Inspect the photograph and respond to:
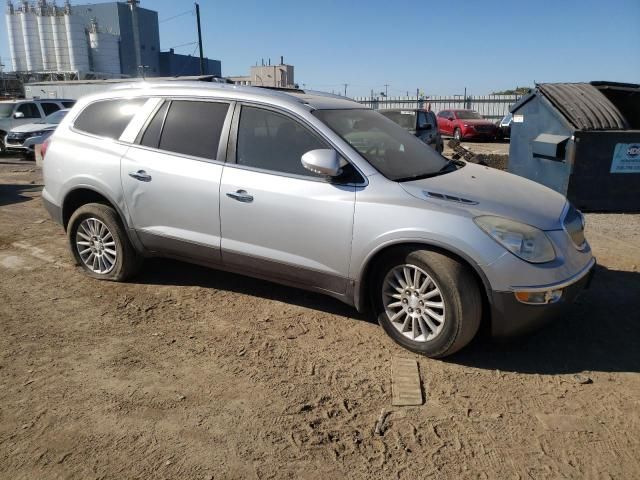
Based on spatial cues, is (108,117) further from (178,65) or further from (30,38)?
(178,65)

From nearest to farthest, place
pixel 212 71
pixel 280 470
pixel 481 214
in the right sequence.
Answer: pixel 280 470, pixel 481 214, pixel 212 71

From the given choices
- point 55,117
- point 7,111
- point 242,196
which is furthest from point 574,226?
point 7,111

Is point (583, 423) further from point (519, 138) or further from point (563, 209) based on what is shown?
point (519, 138)

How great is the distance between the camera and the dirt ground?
2482 mm

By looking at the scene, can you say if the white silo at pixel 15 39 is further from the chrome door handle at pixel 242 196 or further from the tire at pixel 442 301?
the tire at pixel 442 301

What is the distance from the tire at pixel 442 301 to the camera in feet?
10.5

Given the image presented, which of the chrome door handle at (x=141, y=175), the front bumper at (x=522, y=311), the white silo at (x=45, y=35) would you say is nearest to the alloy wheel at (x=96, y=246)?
the chrome door handle at (x=141, y=175)

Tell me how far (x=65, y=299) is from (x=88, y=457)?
7.46 ft

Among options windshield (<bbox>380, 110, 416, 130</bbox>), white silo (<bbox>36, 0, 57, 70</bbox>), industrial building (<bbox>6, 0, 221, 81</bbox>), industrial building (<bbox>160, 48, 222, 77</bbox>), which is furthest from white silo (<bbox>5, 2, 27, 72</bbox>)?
windshield (<bbox>380, 110, 416, 130</bbox>)

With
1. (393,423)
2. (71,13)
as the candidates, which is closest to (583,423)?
(393,423)

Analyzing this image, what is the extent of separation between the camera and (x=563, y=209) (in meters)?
3.65

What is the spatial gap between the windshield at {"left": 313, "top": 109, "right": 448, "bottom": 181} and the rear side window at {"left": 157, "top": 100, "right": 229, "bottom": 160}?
861mm

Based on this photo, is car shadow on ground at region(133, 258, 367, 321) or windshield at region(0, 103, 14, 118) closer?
car shadow on ground at region(133, 258, 367, 321)

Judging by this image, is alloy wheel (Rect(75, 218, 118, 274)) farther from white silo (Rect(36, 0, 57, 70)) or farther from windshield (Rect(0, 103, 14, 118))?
white silo (Rect(36, 0, 57, 70))
